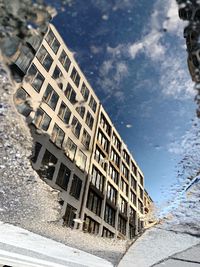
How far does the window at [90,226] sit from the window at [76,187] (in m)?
0.18

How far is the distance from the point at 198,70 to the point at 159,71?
5.2 inches

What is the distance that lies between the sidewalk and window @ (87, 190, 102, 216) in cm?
59

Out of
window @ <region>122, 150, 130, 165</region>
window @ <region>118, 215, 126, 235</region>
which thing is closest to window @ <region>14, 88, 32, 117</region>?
window @ <region>122, 150, 130, 165</region>

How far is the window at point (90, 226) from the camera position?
1.28 metres

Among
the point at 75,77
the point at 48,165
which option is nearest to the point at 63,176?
the point at 48,165

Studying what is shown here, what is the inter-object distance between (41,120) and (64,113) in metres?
0.09

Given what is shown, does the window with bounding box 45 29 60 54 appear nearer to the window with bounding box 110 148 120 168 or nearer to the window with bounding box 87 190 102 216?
the window with bounding box 110 148 120 168

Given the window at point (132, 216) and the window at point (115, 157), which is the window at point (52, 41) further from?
the window at point (132, 216)

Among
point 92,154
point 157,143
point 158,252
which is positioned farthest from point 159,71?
point 158,252

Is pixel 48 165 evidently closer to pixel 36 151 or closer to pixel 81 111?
pixel 36 151

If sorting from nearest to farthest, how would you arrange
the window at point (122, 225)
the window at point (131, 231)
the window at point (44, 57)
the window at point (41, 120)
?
1. the window at point (44, 57)
2. the window at point (41, 120)
3. the window at point (122, 225)
4. the window at point (131, 231)

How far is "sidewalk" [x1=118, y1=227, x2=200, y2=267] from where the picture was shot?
1809 millimetres

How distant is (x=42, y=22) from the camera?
78 centimetres

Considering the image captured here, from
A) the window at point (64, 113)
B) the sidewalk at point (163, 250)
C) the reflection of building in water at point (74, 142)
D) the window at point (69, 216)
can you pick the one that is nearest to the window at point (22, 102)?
the reflection of building in water at point (74, 142)
